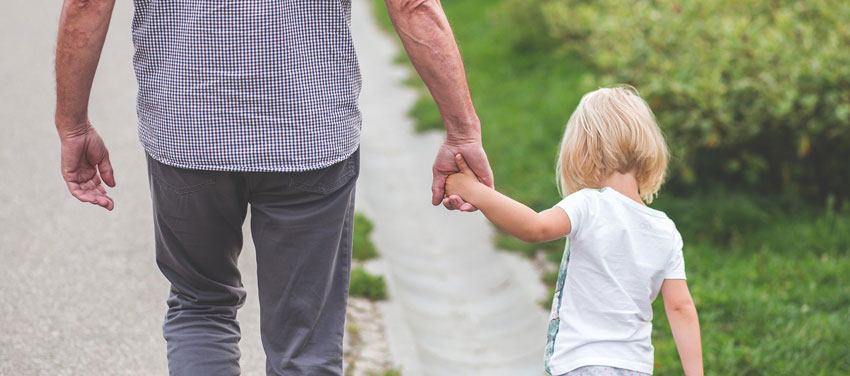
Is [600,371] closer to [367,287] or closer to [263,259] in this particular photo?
[263,259]

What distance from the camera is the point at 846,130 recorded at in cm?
551

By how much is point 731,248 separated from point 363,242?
1.81 m

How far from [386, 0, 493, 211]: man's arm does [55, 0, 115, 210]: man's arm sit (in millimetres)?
713

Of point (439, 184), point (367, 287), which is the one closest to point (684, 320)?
point (439, 184)

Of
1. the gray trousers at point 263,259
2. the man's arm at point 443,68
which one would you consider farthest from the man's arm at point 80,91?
the man's arm at point 443,68

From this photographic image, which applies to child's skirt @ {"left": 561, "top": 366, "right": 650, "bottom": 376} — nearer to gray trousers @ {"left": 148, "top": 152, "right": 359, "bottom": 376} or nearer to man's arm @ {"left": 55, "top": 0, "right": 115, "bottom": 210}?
gray trousers @ {"left": 148, "top": 152, "right": 359, "bottom": 376}

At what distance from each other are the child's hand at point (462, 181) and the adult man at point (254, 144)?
0.07ft

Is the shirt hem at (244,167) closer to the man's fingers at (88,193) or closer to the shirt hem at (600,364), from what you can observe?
the man's fingers at (88,193)

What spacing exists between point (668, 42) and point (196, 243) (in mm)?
3990

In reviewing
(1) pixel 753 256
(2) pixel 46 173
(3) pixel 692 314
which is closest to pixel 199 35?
(3) pixel 692 314

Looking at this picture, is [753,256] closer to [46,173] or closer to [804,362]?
[804,362]

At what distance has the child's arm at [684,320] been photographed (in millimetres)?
2748

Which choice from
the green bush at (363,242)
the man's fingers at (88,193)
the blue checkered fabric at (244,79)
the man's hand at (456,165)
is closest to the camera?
the blue checkered fabric at (244,79)

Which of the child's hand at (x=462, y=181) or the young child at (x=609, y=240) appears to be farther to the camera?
the child's hand at (x=462, y=181)
